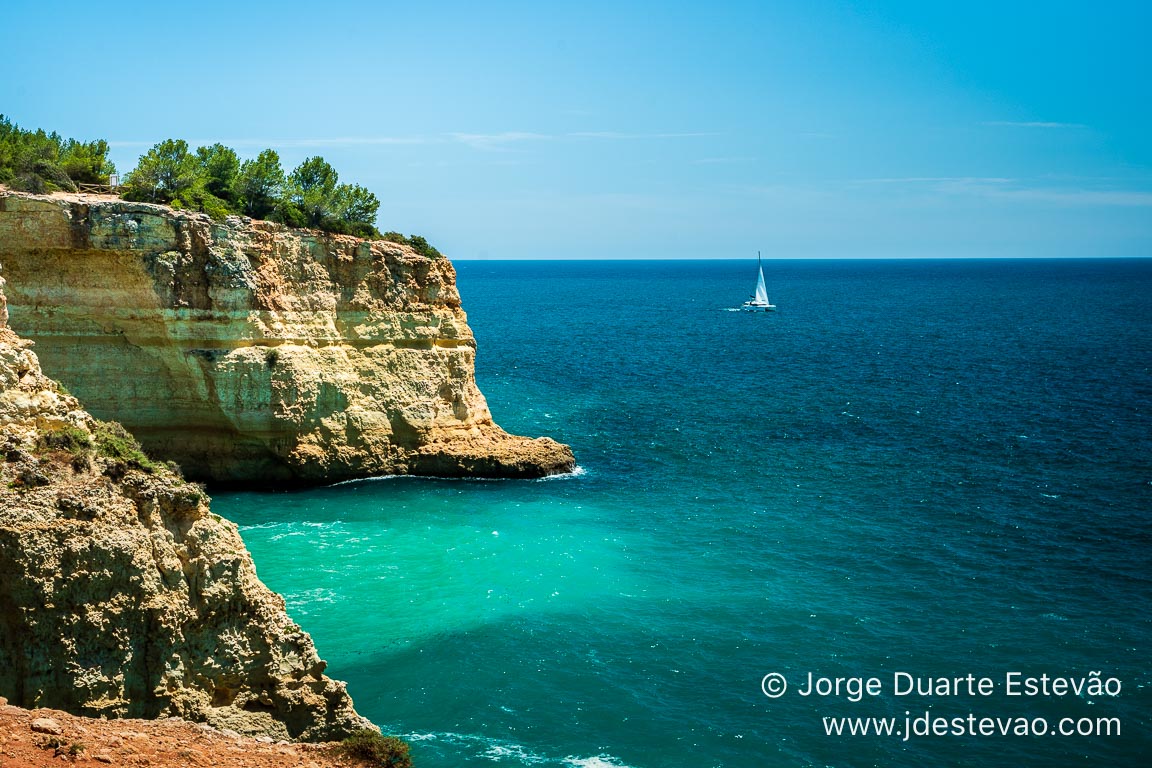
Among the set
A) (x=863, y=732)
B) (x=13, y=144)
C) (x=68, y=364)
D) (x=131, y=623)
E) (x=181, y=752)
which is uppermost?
(x=13, y=144)

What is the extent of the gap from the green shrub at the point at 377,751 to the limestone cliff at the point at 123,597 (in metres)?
0.93

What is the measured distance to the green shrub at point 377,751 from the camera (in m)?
16.2

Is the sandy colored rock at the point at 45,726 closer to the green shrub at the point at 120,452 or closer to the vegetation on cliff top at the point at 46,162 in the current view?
the green shrub at the point at 120,452

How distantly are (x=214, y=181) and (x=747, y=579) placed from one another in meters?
27.7

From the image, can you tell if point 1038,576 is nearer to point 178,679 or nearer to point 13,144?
point 178,679

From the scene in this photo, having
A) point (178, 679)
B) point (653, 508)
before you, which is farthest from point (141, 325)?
point (178, 679)

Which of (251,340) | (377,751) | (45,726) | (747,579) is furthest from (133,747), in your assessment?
(251,340)

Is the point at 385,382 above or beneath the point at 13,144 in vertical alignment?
beneath

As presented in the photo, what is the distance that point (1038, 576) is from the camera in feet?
100

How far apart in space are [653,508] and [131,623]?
2487 centimetres

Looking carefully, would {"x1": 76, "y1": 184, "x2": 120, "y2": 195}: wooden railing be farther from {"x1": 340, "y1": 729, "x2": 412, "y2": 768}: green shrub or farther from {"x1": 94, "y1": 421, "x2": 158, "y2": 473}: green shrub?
{"x1": 340, "y1": 729, "x2": 412, "y2": 768}: green shrub

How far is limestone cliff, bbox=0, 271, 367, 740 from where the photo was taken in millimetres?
14578

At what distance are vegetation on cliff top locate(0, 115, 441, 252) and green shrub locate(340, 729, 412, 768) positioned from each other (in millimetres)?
26724

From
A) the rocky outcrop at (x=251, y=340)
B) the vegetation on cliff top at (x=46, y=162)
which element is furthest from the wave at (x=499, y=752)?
the vegetation on cliff top at (x=46, y=162)
